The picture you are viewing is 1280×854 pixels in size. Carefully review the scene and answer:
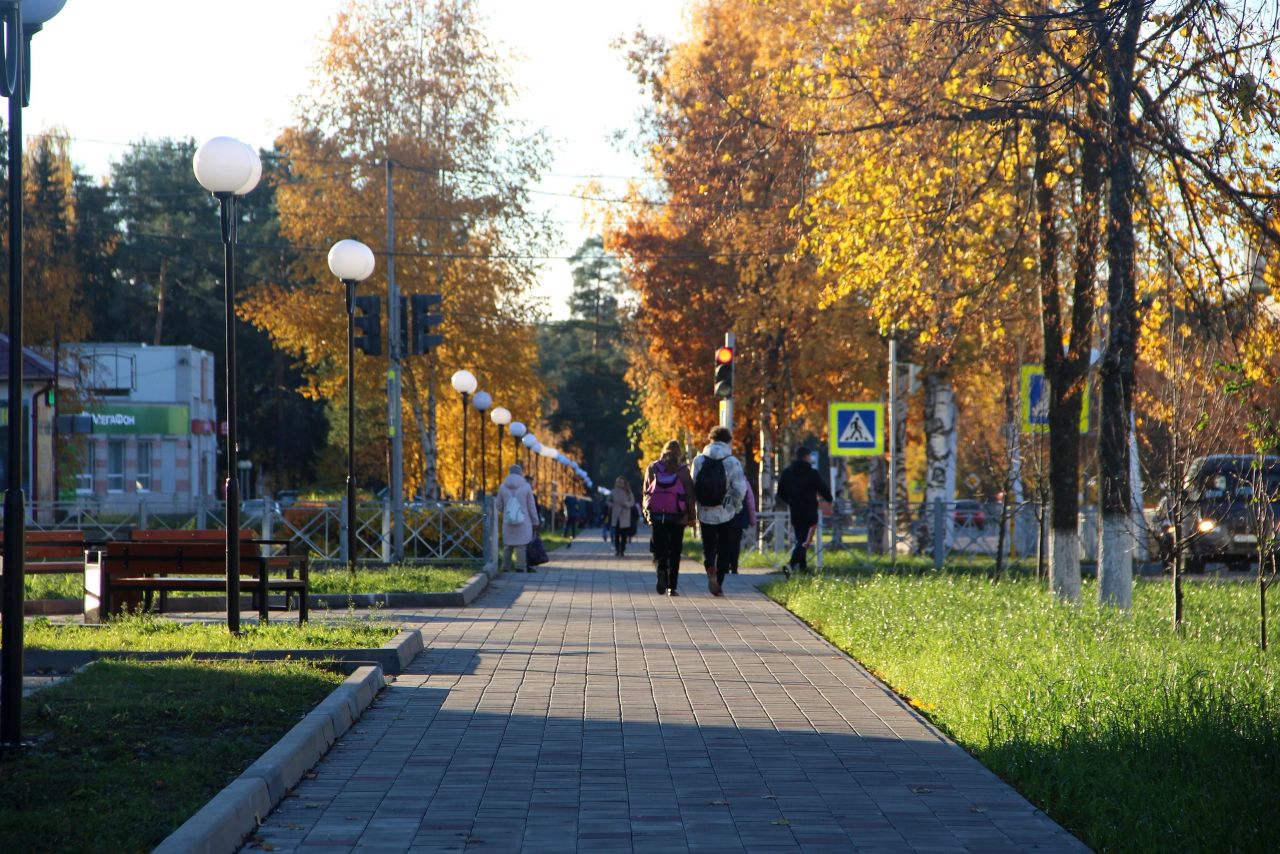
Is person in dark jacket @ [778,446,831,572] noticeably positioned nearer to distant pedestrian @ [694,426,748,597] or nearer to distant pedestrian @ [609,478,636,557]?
distant pedestrian @ [694,426,748,597]

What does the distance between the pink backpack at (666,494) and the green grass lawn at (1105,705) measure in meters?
4.50

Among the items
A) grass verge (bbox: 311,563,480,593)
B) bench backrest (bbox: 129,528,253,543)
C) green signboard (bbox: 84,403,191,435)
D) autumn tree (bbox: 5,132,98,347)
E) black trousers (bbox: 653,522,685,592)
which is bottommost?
grass verge (bbox: 311,563,480,593)

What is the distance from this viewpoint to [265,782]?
6.40 metres

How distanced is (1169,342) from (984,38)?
11.6 feet

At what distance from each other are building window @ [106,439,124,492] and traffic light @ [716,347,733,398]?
4442 centimetres

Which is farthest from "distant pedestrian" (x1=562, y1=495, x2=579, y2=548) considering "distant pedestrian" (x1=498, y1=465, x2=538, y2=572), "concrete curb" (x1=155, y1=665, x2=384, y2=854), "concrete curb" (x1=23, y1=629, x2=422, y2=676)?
"concrete curb" (x1=155, y1=665, x2=384, y2=854)

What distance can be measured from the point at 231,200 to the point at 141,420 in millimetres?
51395

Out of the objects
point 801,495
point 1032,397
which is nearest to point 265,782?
point 1032,397

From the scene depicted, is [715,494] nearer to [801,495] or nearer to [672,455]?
[672,455]

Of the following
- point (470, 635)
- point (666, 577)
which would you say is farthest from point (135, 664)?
point (666, 577)

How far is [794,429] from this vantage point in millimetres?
41938

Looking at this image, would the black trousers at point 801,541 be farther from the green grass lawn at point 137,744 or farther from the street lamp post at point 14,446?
the street lamp post at point 14,446

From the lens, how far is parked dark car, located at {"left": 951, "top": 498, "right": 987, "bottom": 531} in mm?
24609

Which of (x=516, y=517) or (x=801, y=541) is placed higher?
(x=516, y=517)
